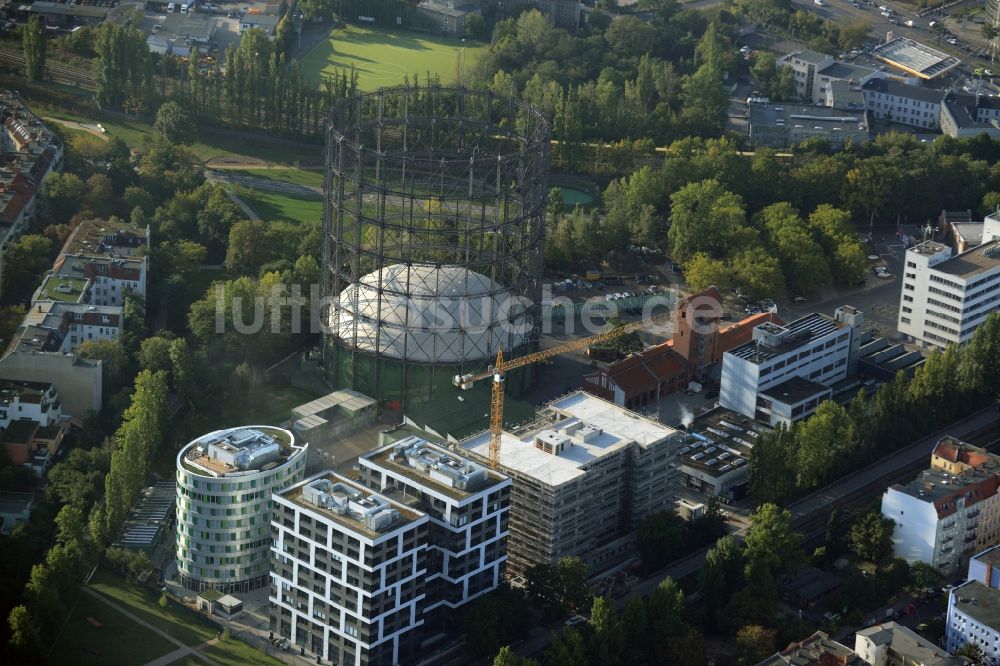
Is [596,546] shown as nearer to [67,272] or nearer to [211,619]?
[211,619]

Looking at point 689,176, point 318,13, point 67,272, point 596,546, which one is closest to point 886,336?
point 689,176

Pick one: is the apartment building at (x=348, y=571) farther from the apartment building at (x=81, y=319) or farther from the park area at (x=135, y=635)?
the apartment building at (x=81, y=319)

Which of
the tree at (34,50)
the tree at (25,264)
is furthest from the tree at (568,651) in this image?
the tree at (34,50)

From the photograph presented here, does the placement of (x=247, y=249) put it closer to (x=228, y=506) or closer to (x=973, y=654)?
(x=228, y=506)

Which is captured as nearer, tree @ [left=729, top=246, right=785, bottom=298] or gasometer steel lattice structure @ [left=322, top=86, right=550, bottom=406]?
gasometer steel lattice structure @ [left=322, top=86, right=550, bottom=406]

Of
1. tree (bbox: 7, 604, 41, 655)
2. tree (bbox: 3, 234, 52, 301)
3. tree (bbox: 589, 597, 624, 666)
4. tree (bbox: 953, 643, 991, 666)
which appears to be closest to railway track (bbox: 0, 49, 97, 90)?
tree (bbox: 3, 234, 52, 301)

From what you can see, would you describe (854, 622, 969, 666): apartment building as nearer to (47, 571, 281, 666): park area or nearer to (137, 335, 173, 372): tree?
(47, 571, 281, 666): park area

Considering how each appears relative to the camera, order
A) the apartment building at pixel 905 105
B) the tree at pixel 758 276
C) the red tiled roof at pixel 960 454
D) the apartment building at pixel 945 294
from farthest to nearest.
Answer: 1. the apartment building at pixel 905 105
2. the tree at pixel 758 276
3. the apartment building at pixel 945 294
4. the red tiled roof at pixel 960 454
